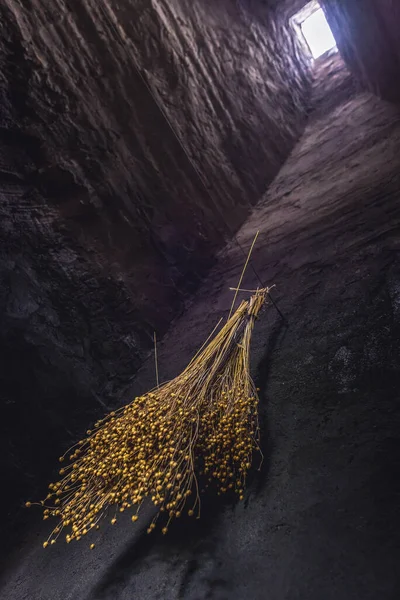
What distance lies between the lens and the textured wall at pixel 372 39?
10.2 ft

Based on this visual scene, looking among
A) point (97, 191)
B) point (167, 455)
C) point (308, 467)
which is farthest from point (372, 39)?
point (167, 455)

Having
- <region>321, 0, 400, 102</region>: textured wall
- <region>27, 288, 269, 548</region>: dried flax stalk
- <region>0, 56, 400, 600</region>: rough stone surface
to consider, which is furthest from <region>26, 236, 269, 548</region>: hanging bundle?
<region>321, 0, 400, 102</region>: textured wall

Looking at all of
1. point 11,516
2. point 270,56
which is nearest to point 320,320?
point 11,516

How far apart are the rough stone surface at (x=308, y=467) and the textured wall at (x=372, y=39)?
1.22 metres

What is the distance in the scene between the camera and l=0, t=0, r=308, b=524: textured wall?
2.38 metres

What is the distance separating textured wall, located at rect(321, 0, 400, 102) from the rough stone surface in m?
1.22

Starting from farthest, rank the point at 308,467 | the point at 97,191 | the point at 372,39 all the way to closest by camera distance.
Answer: the point at 372,39 < the point at 97,191 < the point at 308,467

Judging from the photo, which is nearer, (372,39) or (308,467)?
(308,467)

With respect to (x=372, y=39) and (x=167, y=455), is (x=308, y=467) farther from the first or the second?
(x=372, y=39)

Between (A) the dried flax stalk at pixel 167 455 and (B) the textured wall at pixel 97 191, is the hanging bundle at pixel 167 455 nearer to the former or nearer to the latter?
(A) the dried flax stalk at pixel 167 455

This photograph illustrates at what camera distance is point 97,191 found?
9.63ft

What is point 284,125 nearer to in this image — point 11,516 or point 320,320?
point 320,320

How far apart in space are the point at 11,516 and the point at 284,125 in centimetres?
486

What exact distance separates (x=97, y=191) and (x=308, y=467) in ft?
7.99
